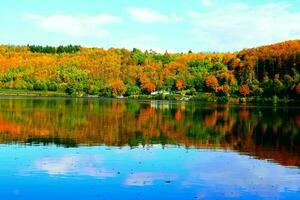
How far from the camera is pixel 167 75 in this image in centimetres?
16600

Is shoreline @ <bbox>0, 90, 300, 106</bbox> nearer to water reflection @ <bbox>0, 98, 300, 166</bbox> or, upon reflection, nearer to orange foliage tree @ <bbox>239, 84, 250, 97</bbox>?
orange foliage tree @ <bbox>239, 84, 250, 97</bbox>

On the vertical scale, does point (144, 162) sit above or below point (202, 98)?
above

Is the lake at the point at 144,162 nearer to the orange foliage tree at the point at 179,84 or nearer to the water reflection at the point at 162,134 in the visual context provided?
the water reflection at the point at 162,134

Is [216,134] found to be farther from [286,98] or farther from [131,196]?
[286,98]

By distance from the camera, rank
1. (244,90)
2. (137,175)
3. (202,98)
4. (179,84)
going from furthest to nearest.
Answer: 1. (179,84)
2. (202,98)
3. (244,90)
4. (137,175)

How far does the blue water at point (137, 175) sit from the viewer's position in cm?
1855

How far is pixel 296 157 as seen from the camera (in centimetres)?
2833

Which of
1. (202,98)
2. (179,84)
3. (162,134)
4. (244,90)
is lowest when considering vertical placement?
(202,98)

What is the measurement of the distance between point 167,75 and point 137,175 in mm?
144793

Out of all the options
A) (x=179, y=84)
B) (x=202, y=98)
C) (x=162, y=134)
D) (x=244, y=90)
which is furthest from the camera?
(x=179, y=84)

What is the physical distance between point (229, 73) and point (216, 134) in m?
106

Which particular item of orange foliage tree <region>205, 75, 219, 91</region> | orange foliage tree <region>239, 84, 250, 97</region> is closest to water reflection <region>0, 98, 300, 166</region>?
orange foliage tree <region>239, 84, 250, 97</region>

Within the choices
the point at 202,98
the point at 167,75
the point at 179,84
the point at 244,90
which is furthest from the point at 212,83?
the point at 167,75

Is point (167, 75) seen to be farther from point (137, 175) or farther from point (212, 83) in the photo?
point (137, 175)
